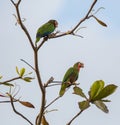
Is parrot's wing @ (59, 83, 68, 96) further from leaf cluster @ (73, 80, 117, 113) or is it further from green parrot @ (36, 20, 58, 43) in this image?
green parrot @ (36, 20, 58, 43)

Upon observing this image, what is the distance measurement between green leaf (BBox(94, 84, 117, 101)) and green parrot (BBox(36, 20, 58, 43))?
23.5 inches

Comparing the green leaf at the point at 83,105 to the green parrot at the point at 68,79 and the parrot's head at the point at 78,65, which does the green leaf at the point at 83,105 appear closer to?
the green parrot at the point at 68,79

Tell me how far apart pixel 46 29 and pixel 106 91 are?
Result: 0.69 m

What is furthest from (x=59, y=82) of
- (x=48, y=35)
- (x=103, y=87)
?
(x=48, y=35)

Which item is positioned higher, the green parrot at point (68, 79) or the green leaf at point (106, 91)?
the green parrot at point (68, 79)

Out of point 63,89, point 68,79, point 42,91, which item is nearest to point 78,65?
point 68,79

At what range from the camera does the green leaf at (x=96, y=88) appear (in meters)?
2.15

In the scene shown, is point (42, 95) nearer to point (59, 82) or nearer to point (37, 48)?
point (59, 82)

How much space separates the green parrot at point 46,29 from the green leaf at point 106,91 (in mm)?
596

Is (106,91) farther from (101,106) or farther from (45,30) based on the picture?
(45,30)

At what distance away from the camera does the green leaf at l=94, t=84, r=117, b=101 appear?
7.03 feet

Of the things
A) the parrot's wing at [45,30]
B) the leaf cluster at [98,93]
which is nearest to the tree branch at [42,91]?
the leaf cluster at [98,93]

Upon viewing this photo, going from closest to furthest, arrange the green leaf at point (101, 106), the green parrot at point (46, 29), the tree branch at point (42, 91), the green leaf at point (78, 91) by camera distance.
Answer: the tree branch at point (42, 91) → the green leaf at point (101, 106) → the green leaf at point (78, 91) → the green parrot at point (46, 29)

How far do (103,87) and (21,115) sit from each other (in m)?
0.57
